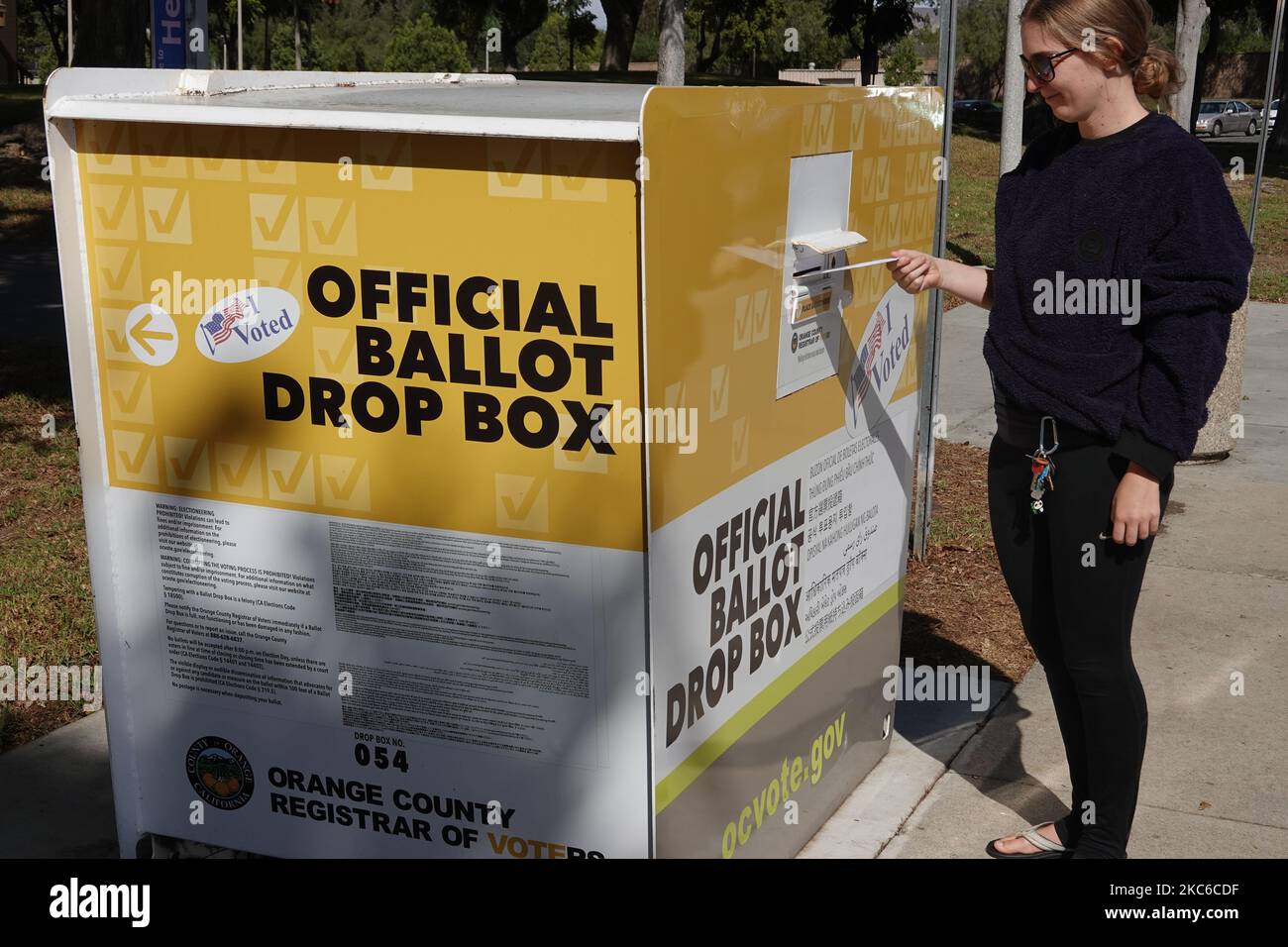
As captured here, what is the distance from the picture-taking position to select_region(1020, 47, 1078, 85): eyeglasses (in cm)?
276

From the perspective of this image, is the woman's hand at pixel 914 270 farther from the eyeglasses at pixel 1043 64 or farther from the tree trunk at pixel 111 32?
the tree trunk at pixel 111 32

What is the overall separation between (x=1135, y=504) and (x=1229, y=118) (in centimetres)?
5332

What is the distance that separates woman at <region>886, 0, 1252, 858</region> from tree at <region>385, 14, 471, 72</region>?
69.0 meters

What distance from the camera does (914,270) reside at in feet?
10.2

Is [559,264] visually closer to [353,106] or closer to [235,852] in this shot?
[353,106]

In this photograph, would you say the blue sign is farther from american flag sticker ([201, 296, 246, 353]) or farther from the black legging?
the black legging

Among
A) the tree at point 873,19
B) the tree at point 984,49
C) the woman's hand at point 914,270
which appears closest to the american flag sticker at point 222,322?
the woman's hand at point 914,270

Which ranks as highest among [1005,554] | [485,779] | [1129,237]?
[1129,237]

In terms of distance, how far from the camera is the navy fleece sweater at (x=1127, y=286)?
8.87 ft

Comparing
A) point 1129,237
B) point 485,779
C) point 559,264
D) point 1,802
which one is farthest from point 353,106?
point 1,802

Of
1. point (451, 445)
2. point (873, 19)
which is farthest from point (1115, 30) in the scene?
point (873, 19)

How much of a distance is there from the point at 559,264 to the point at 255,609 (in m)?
1.00

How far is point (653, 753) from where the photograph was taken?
8.38 ft

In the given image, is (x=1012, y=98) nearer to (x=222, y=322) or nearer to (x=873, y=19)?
(x=222, y=322)
